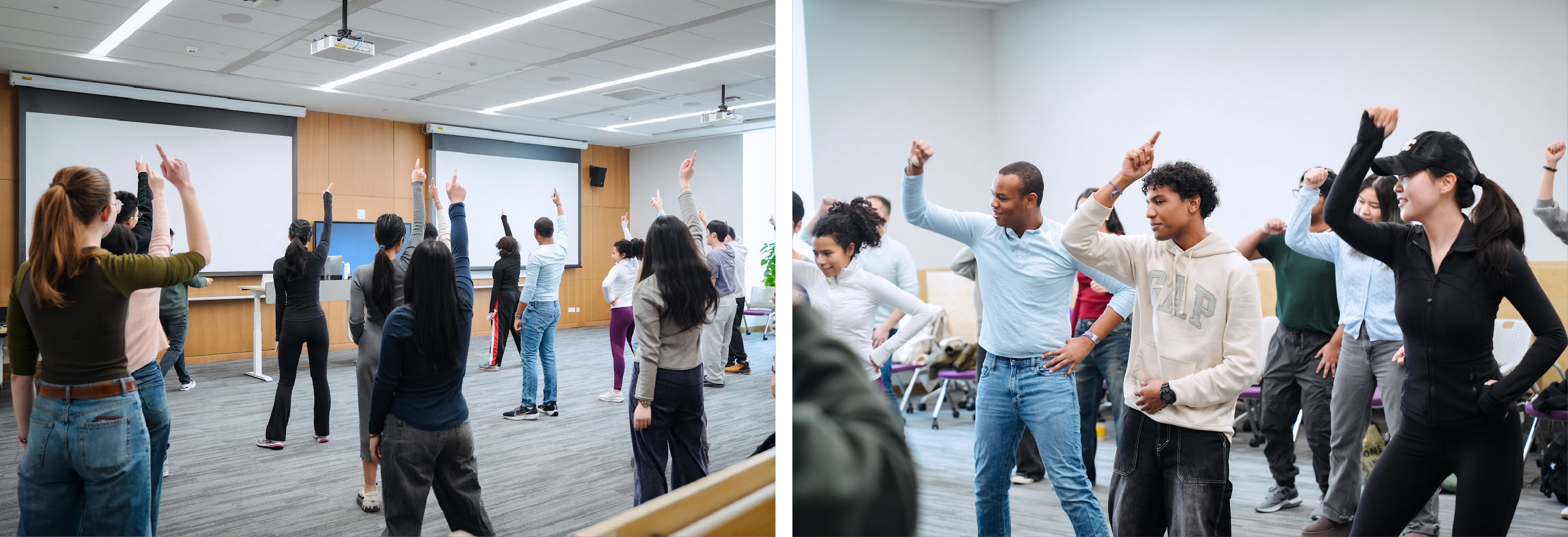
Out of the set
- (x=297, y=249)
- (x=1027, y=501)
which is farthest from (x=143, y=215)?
(x=1027, y=501)

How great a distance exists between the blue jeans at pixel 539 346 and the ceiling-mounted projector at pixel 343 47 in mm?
795

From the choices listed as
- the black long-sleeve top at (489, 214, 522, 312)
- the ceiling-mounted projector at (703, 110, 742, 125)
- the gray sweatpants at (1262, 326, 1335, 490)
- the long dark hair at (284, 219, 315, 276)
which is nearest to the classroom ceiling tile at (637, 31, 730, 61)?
the ceiling-mounted projector at (703, 110, 742, 125)

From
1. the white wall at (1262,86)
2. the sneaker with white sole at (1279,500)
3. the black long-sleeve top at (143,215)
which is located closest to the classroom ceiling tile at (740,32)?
the white wall at (1262,86)

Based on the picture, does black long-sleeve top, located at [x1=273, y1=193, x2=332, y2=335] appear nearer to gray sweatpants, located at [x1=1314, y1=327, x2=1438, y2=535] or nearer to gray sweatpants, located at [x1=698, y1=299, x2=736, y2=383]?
gray sweatpants, located at [x1=698, y1=299, x2=736, y2=383]

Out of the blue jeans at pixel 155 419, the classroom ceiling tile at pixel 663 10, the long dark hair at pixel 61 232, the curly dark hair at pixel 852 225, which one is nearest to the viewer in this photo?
the long dark hair at pixel 61 232

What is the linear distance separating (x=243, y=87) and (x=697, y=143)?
3.89 ft

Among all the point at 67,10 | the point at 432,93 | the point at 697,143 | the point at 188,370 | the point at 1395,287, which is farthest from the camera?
the point at 697,143

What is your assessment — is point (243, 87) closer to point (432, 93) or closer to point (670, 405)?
point (432, 93)

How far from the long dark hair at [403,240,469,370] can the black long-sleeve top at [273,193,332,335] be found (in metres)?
0.20

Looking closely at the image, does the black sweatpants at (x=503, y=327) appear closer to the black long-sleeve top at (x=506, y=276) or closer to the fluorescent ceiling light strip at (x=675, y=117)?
the black long-sleeve top at (x=506, y=276)

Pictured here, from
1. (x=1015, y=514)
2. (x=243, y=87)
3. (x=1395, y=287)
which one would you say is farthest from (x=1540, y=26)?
(x=243, y=87)

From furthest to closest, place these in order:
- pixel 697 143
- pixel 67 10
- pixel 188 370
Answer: pixel 697 143
pixel 188 370
pixel 67 10

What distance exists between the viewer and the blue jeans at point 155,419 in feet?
5.71

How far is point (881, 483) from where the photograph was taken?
2.45 meters
